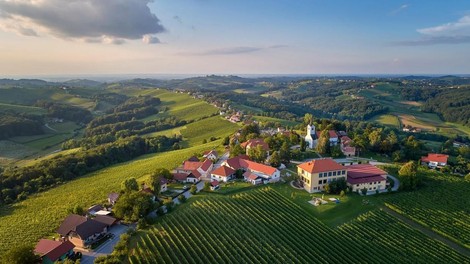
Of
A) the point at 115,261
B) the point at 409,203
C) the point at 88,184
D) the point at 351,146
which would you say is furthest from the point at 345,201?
the point at 88,184

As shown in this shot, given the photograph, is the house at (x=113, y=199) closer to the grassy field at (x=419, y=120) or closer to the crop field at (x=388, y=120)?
the grassy field at (x=419, y=120)

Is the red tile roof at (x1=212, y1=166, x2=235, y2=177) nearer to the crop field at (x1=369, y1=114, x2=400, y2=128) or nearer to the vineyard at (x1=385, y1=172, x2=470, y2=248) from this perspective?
the vineyard at (x1=385, y1=172, x2=470, y2=248)

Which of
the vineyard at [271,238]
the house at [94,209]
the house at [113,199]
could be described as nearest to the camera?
the vineyard at [271,238]

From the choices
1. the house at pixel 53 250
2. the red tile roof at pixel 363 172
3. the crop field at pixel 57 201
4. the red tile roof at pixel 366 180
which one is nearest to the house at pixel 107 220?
Result: the house at pixel 53 250

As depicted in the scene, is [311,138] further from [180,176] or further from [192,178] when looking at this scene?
[180,176]

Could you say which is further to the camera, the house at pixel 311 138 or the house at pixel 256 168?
the house at pixel 311 138
